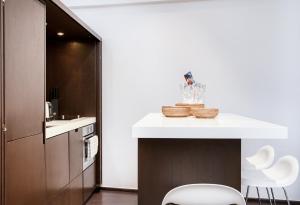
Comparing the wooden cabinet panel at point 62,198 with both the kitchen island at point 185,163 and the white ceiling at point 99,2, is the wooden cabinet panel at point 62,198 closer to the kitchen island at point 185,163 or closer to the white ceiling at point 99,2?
the kitchen island at point 185,163

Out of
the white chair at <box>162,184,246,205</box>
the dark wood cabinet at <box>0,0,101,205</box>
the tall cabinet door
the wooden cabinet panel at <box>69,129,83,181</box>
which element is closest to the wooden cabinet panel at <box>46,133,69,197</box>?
the dark wood cabinet at <box>0,0,101,205</box>

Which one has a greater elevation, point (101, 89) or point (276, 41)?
point (276, 41)

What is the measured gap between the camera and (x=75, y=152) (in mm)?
2861

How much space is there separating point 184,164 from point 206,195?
0.35m

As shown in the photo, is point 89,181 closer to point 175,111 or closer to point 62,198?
point 62,198

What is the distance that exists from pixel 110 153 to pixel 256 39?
8.06 ft

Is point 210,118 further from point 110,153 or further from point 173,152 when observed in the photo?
point 110,153

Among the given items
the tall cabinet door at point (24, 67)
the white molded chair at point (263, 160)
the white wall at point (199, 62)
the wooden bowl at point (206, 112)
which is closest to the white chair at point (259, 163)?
the white molded chair at point (263, 160)

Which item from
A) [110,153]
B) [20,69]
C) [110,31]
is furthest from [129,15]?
[20,69]

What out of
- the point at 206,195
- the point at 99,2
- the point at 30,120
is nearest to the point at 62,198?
the point at 30,120

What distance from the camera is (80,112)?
3553mm

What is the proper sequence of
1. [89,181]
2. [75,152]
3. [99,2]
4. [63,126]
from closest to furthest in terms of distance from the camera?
[63,126] < [75,152] < [89,181] < [99,2]

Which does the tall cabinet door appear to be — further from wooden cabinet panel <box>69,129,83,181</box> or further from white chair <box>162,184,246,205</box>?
white chair <box>162,184,246,205</box>

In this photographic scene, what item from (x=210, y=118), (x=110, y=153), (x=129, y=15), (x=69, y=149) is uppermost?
(x=129, y=15)
